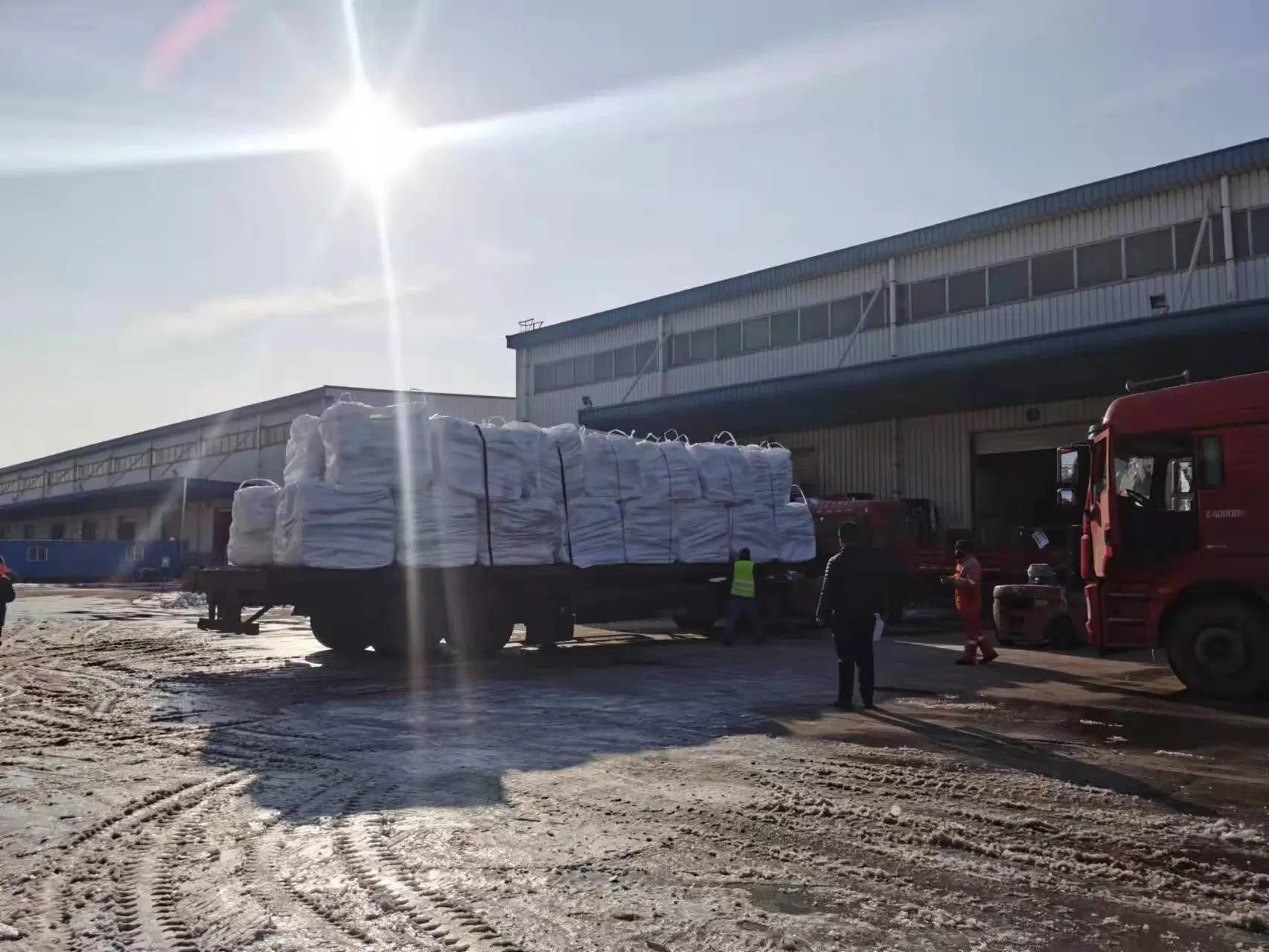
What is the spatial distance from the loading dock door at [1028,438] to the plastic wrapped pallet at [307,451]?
15804mm

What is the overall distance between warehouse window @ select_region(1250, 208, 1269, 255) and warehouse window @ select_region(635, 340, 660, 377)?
16271 millimetres

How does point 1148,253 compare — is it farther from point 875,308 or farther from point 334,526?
point 334,526

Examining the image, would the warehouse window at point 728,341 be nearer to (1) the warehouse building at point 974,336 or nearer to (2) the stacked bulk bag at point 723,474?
(1) the warehouse building at point 974,336

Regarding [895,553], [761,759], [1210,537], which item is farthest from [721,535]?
[761,759]

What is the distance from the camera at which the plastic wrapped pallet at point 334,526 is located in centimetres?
1277

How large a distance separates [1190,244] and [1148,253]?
31.9 inches

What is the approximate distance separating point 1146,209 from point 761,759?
62.0 feet

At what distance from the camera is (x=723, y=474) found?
1725 centimetres

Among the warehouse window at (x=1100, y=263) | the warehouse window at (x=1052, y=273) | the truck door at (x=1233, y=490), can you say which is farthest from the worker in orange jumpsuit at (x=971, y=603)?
the warehouse window at (x=1052, y=273)

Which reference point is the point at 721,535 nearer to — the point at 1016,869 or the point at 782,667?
the point at 782,667

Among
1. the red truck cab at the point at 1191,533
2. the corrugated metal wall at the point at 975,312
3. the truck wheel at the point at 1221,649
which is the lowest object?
the truck wheel at the point at 1221,649

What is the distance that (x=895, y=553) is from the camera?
71.3 ft

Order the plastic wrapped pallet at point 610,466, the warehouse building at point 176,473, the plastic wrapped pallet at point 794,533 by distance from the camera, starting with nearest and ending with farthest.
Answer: the plastic wrapped pallet at point 610,466
the plastic wrapped pallet at point 794,533
the warehouse building at point 176,473

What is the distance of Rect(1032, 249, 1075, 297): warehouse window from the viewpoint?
23188mm
